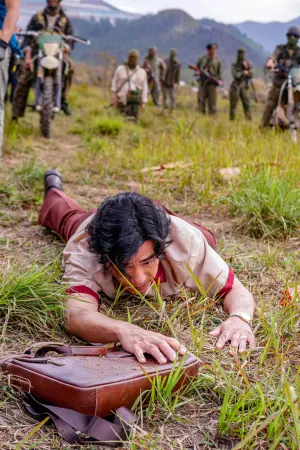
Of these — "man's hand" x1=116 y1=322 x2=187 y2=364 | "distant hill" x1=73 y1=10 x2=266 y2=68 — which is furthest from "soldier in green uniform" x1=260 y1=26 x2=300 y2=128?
"distant hill" x1=73 y1=10 x2=266 y2=68

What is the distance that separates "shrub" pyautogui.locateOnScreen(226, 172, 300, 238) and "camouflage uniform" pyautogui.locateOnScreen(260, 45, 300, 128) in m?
4.96

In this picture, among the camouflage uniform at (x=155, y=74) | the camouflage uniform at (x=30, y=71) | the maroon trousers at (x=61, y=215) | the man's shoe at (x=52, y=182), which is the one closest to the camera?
the maroon trousers at (x=61, y=215)

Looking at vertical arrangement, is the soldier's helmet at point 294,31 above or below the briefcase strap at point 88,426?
above

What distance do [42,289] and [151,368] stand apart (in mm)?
732

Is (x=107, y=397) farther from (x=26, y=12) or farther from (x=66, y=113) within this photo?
(x=26, y=12)

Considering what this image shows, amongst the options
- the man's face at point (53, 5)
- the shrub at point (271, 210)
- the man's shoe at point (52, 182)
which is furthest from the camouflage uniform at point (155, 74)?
the shrub at point (271, 210)

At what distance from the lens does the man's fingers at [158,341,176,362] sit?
79.6 inches

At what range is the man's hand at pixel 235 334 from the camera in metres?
2.38

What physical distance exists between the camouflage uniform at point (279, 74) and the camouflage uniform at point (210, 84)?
4.56 metres

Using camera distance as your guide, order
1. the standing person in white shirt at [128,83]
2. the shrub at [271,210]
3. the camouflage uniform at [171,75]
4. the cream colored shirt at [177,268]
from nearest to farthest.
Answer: the cream colored shirt at [177,268]
the shrub at [271,210]
the standing person in white shirt at [128,83]
the camouflage uniform at [171,75]

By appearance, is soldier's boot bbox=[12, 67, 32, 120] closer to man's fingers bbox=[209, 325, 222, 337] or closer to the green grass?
the green grass

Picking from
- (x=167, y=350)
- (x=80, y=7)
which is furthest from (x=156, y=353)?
(x=80, y=7)

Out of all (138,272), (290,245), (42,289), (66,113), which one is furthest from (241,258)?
(66,113)

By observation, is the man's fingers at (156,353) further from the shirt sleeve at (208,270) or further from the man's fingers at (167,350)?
the shirt sleeve at (208,270)
